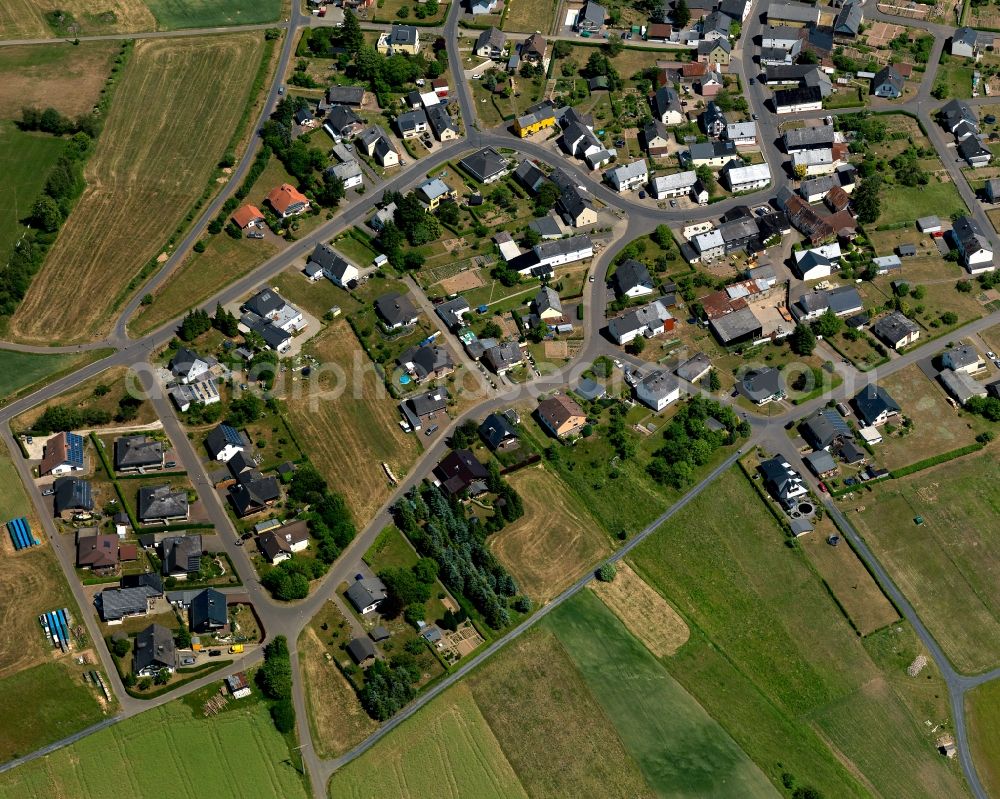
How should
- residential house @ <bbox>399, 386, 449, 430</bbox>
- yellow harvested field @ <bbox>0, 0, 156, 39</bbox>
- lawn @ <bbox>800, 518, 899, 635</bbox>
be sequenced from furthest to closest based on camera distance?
yellow harvested field @ <bbox>0, 0, 156, 39</bbox> < residential house @ <bbox>399, 386, 449, 430</bbox> < lawn @ <bbox>800, 518, 899, 635</bbox>

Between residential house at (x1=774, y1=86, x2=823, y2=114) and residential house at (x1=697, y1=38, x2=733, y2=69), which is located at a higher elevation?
residential house at (x1=697, y1=38, x2=733, y2=69)

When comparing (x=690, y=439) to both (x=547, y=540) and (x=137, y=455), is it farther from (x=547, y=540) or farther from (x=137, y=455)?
(x=137, y=455)

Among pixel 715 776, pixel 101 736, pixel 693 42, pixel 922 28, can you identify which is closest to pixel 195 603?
pixel 101 736

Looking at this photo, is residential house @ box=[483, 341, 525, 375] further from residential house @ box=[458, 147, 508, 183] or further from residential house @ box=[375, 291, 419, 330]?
residential house @ box=[458, 147, 508, 183]

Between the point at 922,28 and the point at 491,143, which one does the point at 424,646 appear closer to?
the point at 491,143

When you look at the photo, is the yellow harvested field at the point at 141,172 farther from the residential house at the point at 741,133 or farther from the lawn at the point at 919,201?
the lawn at the point at 919,201

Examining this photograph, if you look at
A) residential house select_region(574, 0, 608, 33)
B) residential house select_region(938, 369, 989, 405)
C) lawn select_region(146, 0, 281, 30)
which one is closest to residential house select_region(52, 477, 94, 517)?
lawn select_region(146, 0, 281, 30)
